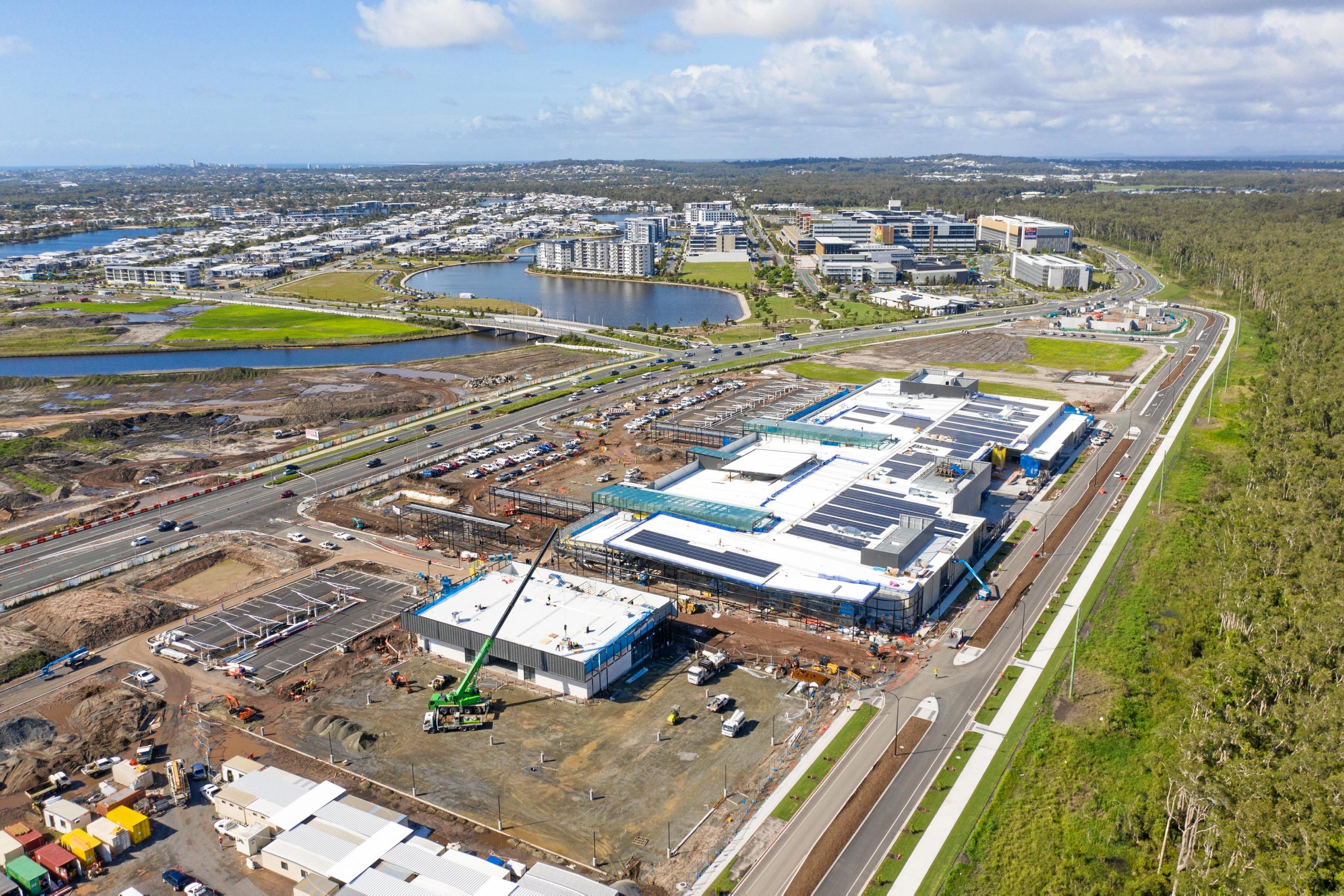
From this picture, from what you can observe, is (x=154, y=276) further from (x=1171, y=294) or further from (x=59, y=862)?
(x=1171, y=294)

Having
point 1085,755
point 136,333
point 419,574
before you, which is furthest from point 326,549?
point 136,333

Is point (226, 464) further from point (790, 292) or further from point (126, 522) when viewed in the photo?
point (790, 292)

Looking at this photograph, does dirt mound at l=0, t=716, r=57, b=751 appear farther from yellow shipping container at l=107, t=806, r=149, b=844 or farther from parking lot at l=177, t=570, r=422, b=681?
yellow shipping container at l=107, t=806, r=149, b=844

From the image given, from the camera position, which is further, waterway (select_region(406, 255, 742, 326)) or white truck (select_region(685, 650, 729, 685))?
waterway (select_region(406, 255, 742, 326))

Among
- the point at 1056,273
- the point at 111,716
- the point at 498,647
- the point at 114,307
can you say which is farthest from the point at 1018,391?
the point at 114,307

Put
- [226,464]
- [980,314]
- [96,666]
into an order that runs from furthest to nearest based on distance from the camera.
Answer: [980,314]
[226,464]
[96,666]

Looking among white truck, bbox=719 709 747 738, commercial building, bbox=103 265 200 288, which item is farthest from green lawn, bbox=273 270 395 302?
white truck, bbox=719 709 747 738
